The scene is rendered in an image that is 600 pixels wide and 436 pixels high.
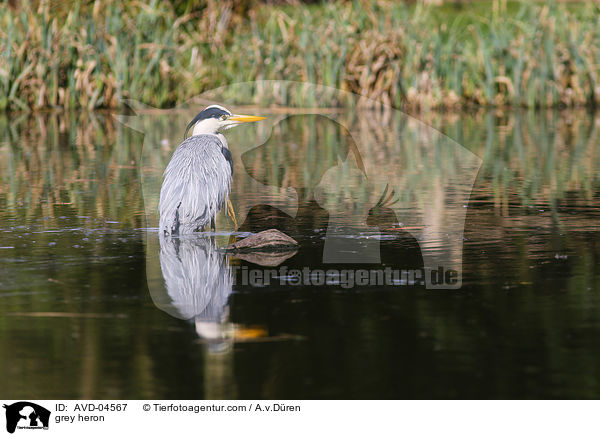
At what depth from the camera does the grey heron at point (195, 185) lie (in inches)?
322

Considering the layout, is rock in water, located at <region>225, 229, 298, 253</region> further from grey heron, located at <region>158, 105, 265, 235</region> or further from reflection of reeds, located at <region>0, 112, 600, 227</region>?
reflection of reeds, located at <region>0, 112, 600, 227</region>

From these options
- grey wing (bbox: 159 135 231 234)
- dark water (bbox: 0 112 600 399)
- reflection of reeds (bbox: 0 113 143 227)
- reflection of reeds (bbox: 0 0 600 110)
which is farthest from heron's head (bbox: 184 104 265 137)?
reflection of reeds (bbox: 0 0 600 110)

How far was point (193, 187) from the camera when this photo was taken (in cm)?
816

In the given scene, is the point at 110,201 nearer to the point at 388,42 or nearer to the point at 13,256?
the point at 13,256

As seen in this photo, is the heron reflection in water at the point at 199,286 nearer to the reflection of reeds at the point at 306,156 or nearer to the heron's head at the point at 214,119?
the heron's head at the point at 214,119

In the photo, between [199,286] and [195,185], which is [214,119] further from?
[199,286]

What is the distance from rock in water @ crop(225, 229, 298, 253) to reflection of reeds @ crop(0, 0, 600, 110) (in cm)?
1233

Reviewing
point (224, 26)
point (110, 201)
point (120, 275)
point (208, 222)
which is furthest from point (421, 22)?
point (120, 275)

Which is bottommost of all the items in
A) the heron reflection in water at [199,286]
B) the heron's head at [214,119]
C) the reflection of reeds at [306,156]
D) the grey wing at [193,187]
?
the reflection of reeds at [306,156]

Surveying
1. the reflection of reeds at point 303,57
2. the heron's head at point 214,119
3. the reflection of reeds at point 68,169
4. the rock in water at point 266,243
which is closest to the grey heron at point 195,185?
the heron's head at point 214,119

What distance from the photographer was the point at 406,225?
29.0 ft

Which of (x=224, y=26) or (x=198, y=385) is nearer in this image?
(x=198, y=385)

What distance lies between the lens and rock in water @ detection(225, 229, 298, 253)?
7945mm
